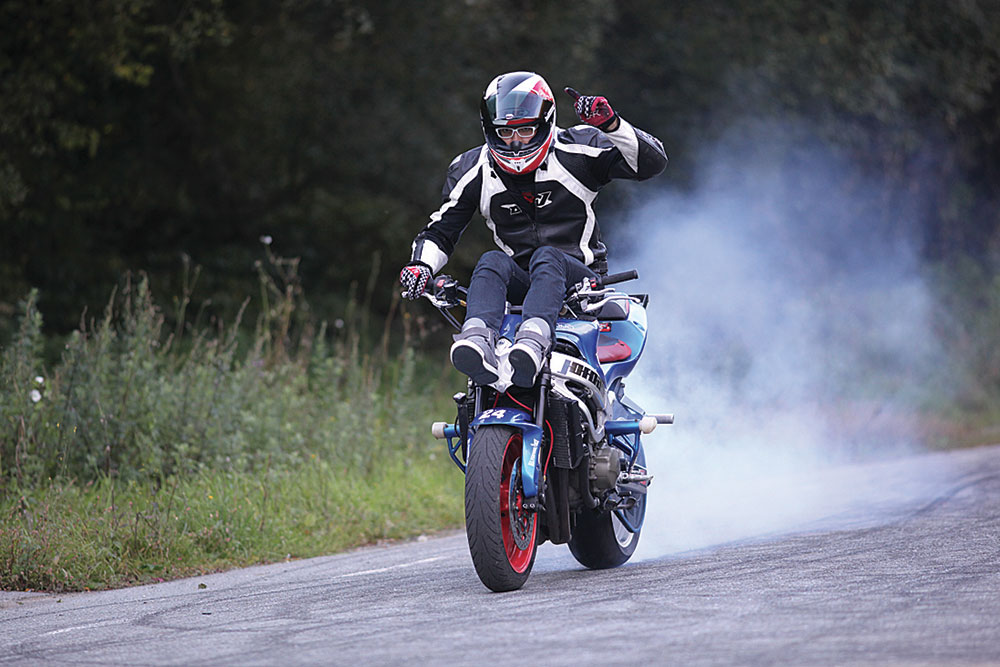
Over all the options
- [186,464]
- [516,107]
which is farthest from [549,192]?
[186,464]

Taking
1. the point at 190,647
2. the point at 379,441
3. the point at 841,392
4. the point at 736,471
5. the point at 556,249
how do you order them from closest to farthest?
the point at 190,647
the point at 556,249
the point at 379,441
the point at 736,471
the point at 841,392

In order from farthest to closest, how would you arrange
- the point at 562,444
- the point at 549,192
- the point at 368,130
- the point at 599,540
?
the point at 368,130, the point at 599,540, the point at 549,192, the point at 562,444

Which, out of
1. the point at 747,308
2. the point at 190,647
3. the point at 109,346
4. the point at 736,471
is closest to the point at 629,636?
the point at 190,647

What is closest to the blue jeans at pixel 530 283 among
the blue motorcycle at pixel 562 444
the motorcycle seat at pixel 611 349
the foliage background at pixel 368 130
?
the blue motorcycle at pixel 562 444

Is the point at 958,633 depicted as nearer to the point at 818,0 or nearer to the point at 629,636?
the point at 629,636

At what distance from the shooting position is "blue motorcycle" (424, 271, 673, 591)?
6.16 metres

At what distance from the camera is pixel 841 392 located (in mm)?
19797

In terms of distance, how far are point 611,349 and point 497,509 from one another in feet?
5.03

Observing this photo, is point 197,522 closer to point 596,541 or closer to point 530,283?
point 596,541

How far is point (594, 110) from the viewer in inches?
266

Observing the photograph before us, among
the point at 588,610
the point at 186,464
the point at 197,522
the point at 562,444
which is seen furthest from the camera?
the point at 186,464

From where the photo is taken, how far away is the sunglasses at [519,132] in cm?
683

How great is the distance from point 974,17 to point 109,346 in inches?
579

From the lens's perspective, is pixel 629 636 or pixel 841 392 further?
pixel 841 392
